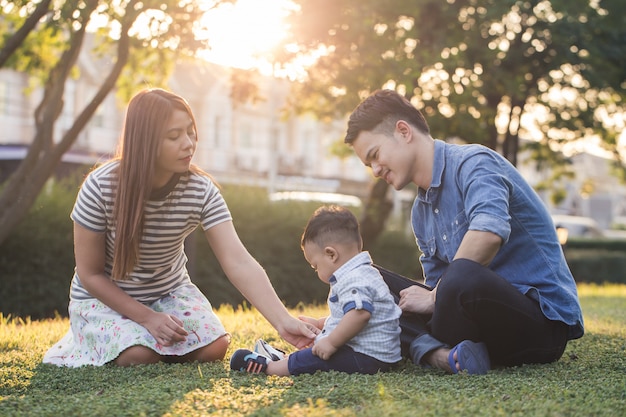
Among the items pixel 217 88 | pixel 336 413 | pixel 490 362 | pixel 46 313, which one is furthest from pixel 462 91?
pixel 217 88

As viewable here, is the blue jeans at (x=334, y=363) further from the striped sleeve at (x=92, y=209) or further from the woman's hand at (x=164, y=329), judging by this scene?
the striped sleeve at (x=92, y=209)

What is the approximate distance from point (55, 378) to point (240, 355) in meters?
0.84

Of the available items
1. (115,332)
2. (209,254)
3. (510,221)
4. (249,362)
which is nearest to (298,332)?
(249,362)

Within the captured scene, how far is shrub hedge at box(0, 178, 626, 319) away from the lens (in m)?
9.83

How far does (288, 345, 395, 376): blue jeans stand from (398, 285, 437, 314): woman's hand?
315 millimetres

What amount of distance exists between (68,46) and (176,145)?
5.99 metres

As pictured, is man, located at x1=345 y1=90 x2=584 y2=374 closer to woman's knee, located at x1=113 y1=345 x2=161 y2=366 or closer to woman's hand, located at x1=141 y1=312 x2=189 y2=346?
woman's hand, located at x1=141 y1=312 x2=189 y2=346

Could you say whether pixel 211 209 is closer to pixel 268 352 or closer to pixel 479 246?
pixel 268 352

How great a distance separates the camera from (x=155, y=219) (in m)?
3.91

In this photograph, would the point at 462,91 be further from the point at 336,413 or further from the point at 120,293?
the point at 336,413

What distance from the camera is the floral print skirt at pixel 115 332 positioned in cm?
385

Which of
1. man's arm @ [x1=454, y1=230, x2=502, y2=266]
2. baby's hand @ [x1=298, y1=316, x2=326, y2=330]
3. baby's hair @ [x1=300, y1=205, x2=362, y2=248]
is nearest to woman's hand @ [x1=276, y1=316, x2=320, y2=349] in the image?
baby's hand @ [x1=298, y1=316, x2=326, y2=330]

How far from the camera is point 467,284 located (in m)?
3.22

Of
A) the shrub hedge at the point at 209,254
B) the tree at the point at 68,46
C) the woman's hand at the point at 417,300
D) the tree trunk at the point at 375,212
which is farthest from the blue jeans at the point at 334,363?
Result: the tree trunk at the point at 375,212
